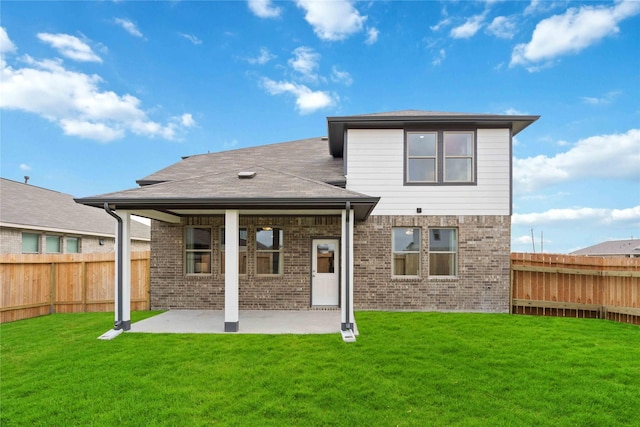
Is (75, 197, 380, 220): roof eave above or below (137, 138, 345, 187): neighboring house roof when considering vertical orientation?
below

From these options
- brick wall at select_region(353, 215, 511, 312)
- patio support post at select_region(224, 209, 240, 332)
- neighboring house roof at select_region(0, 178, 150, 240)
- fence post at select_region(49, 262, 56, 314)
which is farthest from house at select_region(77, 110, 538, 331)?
neighboring house roof at select_region(0, 178, 150, 240)

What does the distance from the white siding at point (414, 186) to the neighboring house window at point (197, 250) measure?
462cm

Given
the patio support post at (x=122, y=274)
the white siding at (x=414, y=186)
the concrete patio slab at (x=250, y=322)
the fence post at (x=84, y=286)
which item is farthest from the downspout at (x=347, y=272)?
the fence post at (x=84, y=286)

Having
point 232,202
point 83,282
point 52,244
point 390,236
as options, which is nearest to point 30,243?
point 52,244

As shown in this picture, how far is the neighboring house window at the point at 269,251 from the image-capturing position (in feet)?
31.7

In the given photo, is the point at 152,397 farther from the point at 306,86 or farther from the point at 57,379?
the point at 306,86

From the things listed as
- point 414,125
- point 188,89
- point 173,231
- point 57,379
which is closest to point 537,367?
point 414,125

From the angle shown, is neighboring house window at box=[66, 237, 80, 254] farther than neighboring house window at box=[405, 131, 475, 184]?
Yes

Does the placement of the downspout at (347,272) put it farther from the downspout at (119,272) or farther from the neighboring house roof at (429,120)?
the downspout at (119,272)

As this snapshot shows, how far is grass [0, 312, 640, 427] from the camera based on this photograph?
3805 mm

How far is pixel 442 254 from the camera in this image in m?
9.55

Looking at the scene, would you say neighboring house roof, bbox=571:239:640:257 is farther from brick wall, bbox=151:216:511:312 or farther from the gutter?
the gutter

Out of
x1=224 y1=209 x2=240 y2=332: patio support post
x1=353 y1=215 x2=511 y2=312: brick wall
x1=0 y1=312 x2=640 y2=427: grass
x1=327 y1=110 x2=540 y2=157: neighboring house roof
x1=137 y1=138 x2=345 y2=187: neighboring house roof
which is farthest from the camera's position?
x1=137 y1=138 x2=345 y2=187: neighboring house roof

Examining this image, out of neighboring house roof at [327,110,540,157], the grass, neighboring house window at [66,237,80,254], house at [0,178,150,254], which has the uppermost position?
neighboring house roof at [327,110,540,157]
